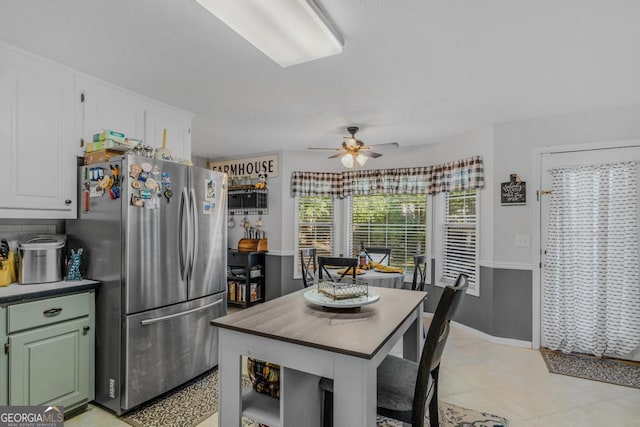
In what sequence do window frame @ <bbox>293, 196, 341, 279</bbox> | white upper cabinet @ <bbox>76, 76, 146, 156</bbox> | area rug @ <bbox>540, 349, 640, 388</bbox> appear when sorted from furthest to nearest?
window frame @ <bbox>293, 196, 341, 279</bbox>
area rug @ <bbox>540, 349, 640, 388</bbox>
white upper cabinet @ <bbox>76, 76, 146, 156</bbox>

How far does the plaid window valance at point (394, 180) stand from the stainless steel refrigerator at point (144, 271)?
7.94 feet

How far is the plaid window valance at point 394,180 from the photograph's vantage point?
156 inches

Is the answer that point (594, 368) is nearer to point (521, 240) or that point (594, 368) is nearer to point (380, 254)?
point (521, 240)

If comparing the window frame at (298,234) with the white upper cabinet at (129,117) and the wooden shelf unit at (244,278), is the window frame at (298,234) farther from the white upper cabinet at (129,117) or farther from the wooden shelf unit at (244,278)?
the white upper cabinet at (129,117)

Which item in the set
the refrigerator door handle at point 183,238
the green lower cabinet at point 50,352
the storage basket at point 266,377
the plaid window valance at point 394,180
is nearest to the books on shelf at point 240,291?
the plaid window valance at point 394,180

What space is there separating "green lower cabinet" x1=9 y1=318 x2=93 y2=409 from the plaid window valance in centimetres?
329

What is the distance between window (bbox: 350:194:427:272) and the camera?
15.5 feet

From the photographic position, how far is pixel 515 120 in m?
3.57

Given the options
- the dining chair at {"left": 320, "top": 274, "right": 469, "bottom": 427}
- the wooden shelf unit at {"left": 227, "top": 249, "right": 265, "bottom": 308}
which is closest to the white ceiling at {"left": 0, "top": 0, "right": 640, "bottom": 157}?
the dining chair at {"left": 320, "top": 274, "right": 469, "bottom": 427}

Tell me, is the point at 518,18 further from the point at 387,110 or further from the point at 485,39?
the point at 387,110

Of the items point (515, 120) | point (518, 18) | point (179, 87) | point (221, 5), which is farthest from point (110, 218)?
point (515, 120)

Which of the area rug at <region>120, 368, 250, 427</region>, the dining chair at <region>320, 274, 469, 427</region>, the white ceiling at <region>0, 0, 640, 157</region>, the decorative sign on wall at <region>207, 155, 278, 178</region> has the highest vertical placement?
the white ceiling at <region>0, 0, 640, 157</region>

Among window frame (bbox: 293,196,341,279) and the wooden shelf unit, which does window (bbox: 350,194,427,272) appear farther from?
the wooden shelf unit

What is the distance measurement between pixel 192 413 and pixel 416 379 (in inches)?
65.2
